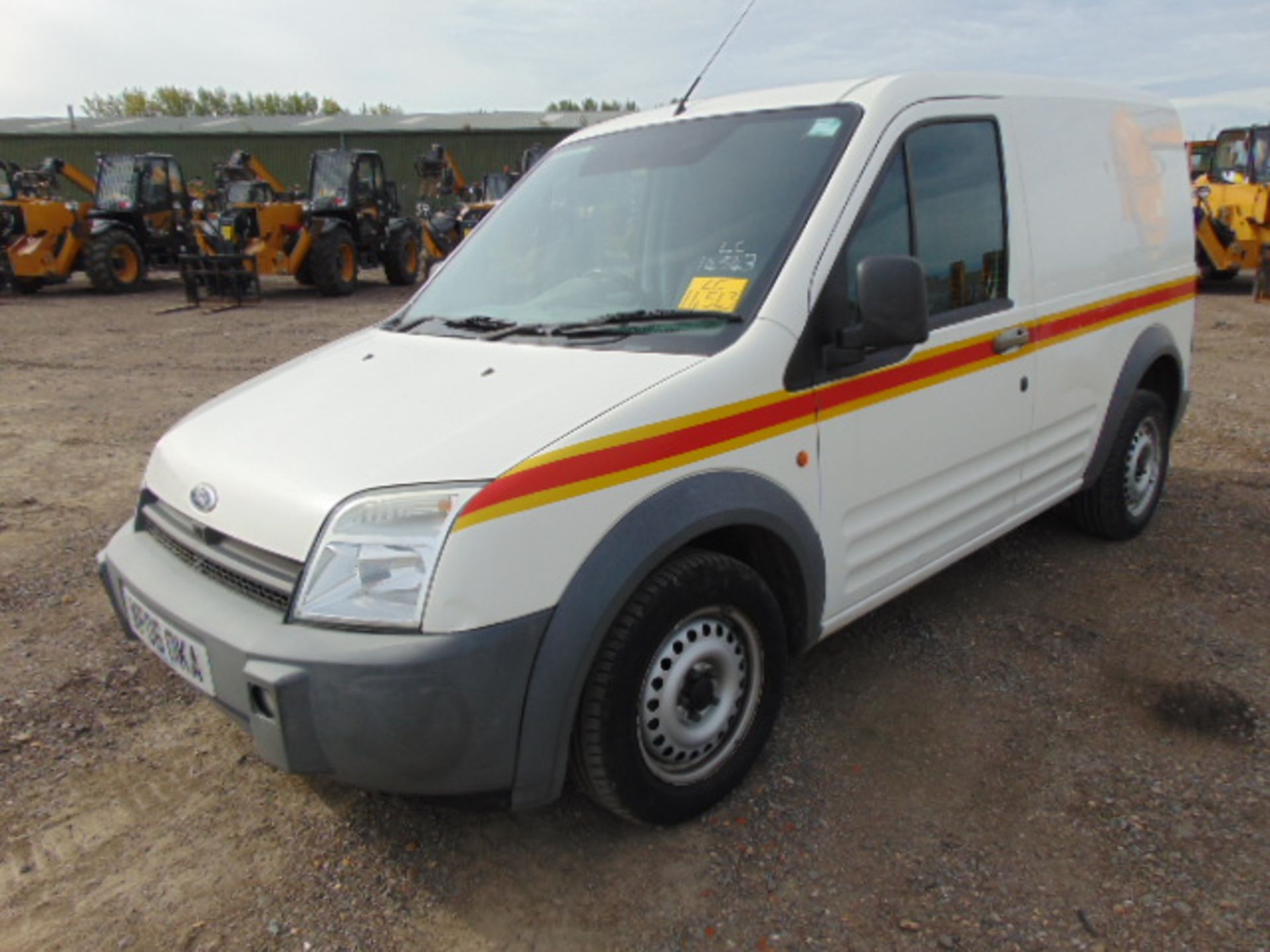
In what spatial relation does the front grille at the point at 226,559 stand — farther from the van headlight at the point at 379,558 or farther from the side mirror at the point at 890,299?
the side mirror at the point at 890,299

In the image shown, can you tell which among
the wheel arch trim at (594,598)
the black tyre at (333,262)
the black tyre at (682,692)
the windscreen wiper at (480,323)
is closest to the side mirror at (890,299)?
the wheel arch trim at (594,598)

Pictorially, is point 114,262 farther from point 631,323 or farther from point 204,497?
point 631,323

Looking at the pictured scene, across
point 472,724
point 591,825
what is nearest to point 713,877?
point 591,825

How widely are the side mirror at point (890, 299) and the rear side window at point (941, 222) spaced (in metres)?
0.14

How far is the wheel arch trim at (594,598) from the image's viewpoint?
2.02 metres

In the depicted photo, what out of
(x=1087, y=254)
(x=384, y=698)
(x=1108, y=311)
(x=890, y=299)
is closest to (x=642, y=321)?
(x=890, y=299)

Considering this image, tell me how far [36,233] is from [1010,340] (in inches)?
671

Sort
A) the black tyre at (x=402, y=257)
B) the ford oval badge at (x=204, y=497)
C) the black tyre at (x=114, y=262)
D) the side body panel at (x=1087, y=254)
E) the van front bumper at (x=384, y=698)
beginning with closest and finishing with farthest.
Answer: the van front bumper at (x=384, y=698) → the ford oval badge at (x=204, y=497) → the side body panel at (x=1087, y=254) → the black tyre at (x=114, y=262) → the black tyre at (x=402, y=257)

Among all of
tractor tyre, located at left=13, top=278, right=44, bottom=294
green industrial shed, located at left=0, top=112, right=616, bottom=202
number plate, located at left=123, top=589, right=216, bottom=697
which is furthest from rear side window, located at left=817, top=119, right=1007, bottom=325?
green industrial shed, located at left=0, top=112, right=616, bottom=202

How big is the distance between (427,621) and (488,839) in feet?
2.90

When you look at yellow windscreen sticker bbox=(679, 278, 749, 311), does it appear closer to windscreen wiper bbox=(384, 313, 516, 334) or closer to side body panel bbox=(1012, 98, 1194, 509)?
windscreen wiper bbox=(384, 313, 516, 334)

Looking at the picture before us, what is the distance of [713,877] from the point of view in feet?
7.62

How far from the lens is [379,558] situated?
1.98 m

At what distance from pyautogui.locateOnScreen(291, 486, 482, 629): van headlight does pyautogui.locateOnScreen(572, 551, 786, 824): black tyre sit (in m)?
0.48
